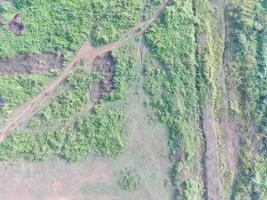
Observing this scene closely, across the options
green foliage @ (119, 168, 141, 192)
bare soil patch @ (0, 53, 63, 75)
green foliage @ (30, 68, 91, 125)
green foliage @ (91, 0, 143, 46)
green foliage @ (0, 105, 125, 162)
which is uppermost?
green foliage @ (91, 0, 143, 46)

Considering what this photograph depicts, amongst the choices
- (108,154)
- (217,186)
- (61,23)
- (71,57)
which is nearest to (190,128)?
(217,186)

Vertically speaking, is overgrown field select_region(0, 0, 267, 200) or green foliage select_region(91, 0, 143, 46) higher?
green foliage select_region(91, 0, 143, 46)

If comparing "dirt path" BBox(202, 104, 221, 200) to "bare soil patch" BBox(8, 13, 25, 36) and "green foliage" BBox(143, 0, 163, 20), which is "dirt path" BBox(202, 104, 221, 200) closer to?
"green foliage" BBox(143, 0, 163, 20)

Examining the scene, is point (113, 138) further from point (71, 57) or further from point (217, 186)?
point (217, 186)

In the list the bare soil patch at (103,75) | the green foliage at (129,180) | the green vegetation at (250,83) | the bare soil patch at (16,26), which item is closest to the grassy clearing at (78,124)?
the bare soil patch at (103,75)

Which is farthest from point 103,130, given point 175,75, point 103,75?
point 175,75

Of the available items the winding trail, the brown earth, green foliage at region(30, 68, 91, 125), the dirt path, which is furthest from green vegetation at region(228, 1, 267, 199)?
green foliage at region(30, 68, 91, 125)
